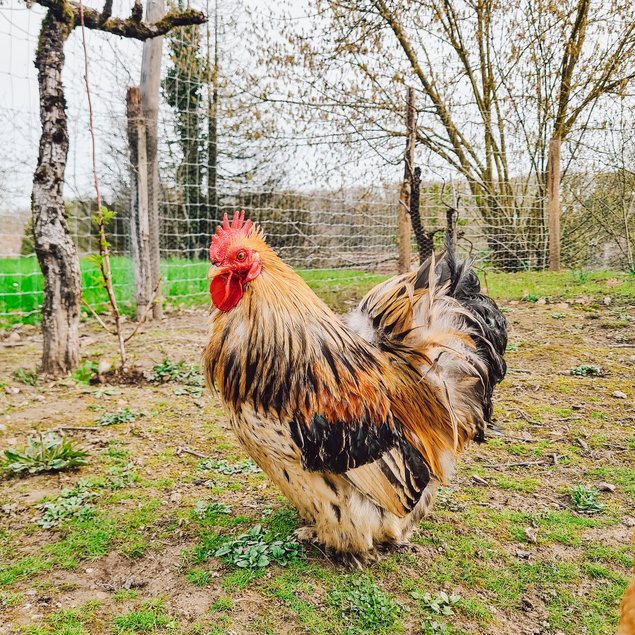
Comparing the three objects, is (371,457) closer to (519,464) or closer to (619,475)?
(519,464)

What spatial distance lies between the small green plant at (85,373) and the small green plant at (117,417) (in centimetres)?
80

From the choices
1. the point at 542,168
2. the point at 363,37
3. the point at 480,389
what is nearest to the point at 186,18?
the point at 480,389

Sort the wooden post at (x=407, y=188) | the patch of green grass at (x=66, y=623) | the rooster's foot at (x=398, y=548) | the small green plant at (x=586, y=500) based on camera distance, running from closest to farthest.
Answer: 1. the patch of green grass at (x=66, y=623)
2. the rooster's foot at (x=398, y=548)
3. the small green plant at (x=586, y=500)
4. the wooden post at (x=407, y=188)

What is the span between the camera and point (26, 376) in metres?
4.58

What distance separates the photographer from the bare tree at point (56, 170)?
415 centimetres

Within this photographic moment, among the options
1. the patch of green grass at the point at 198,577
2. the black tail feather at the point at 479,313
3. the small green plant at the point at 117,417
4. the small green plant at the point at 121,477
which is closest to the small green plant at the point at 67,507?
the small green plant at the point at 121,477

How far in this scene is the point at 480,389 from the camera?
2.68 meters

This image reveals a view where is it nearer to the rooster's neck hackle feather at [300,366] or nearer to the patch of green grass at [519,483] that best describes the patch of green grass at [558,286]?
the patch of green grass at [519,483]

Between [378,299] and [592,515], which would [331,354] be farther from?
[592,515]

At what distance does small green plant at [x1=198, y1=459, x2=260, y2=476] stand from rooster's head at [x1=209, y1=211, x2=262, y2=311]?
4.97 ft

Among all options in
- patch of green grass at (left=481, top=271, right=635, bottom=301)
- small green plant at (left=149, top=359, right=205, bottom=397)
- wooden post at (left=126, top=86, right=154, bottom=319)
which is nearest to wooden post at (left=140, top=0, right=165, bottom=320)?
wooden post at (left=126, top=86, right=154, bottom=319)

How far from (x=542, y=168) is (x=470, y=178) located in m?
1.86

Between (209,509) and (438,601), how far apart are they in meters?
1.40

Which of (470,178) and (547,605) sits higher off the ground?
(470,178)
